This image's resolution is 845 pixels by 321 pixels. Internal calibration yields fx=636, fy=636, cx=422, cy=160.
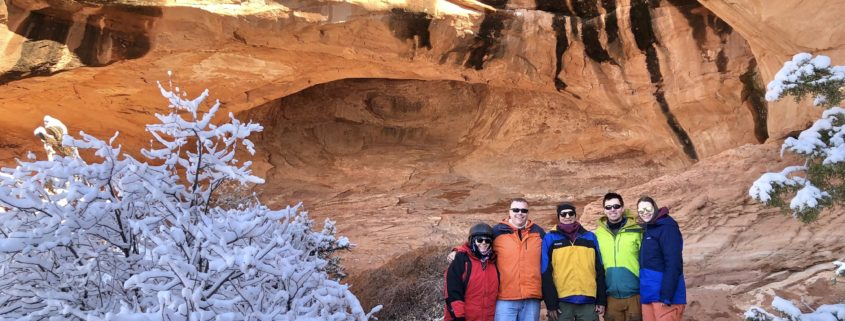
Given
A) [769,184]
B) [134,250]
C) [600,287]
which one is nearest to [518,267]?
[600,287]

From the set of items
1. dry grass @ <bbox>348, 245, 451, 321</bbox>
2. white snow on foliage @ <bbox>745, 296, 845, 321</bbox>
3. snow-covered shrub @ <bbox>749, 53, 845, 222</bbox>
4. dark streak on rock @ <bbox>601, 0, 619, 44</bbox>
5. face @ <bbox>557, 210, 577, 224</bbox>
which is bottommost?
dry grass @ <bbox>348, 245, 451, 321</bbox>

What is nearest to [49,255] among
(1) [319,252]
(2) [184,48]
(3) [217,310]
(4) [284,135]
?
(3) [217,310]

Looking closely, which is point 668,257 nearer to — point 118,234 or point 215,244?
point 215,244

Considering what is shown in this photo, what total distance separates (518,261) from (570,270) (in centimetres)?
36

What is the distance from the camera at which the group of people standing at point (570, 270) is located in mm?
4301

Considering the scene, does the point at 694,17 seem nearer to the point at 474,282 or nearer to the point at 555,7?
the point at 555,7

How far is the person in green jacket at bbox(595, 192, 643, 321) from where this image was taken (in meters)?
4.40

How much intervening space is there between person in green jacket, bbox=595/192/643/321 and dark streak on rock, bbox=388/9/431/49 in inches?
205

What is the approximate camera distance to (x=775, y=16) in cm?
659

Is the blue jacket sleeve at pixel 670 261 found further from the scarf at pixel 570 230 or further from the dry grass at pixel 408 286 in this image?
the dry grass at pixel 408 286

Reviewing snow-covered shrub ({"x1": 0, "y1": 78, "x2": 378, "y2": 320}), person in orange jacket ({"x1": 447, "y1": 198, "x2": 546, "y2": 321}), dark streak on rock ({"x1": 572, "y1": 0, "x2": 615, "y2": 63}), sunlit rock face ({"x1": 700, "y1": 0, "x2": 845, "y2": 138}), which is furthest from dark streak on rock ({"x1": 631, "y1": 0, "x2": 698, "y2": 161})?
snow-covered shrub ({"x1": 0, "y1": 78, "x2": 378, "y2": 320})

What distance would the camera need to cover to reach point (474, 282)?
171 inches

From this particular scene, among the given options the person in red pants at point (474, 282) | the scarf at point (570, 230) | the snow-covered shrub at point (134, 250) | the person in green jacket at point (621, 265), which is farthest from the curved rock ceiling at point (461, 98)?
the snow-covered shrub at point (134, 250)

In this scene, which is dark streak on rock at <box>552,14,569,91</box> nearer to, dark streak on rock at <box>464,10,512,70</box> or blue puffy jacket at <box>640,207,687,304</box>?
dark streak on rock at <box>464,10,512,70</box>
